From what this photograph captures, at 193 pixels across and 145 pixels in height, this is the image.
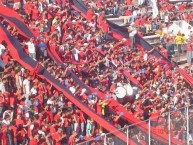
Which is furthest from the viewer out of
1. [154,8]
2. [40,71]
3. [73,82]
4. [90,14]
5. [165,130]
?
[154,8]

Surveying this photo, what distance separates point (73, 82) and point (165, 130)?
412 cm

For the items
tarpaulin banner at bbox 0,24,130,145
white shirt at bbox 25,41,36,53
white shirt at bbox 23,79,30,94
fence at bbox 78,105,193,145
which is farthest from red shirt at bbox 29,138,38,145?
white shirt at bbox 25,41,36,53

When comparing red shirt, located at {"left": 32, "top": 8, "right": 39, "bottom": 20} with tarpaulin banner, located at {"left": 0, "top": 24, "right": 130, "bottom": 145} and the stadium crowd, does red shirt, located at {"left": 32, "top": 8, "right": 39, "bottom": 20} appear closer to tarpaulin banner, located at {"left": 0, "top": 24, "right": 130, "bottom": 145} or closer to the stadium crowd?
the stadium crowd

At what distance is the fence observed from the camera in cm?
1327

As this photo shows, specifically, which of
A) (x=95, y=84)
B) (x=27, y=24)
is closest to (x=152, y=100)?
(x=95, y=84)

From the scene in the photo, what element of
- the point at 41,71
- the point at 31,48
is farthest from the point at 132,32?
the point at 41,71

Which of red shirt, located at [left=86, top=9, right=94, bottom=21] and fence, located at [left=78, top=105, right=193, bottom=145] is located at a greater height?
red shirt, located at [left=86, top=9, right=94, bottom=21]

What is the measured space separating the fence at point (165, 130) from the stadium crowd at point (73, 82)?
0.03 m

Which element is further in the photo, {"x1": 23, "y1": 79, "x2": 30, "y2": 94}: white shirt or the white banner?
the white banner

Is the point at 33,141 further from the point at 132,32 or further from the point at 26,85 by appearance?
the point at 132,32

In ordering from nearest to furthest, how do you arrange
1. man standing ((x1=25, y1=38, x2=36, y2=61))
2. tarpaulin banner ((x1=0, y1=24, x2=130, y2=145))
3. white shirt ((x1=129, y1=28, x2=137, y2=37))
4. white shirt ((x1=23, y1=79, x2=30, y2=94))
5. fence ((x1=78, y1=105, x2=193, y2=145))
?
fence ((x1=78, y1=105, x2=193, y2=145)) → white shirt ((x1=23, y1=79, x2=30, y2=94)) → tarpaulin banner ((x1=0, y1=24, x2=130, y2=145)) → man standing ((x1=25, y1=38, x2=36, y2=61)) → white shirt ((x1=129, y1=28, x2=137, y2=37))

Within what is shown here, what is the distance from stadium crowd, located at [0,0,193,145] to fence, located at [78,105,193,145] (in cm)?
3

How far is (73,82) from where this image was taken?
17.6 m

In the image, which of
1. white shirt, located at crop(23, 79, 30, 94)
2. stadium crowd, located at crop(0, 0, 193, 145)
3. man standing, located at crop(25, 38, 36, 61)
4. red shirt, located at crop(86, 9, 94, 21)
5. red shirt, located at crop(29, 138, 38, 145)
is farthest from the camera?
red shirt, located at crop(86, 9, 94, 21)
